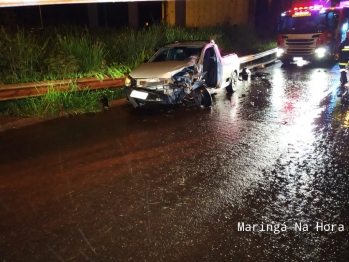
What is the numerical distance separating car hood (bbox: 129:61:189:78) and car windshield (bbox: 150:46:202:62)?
665mm

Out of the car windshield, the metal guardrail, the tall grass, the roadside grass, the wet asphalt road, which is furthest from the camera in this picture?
the car windshield

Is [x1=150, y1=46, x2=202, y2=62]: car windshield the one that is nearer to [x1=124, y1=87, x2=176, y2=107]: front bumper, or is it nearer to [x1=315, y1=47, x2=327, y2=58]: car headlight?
[x1=124, y1=87, x2=176, y2=107]: front bumper

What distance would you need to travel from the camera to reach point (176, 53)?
9.80m

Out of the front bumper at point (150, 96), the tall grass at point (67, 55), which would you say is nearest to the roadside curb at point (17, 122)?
the tall grass at point (67, 55)

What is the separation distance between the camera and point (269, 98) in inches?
396

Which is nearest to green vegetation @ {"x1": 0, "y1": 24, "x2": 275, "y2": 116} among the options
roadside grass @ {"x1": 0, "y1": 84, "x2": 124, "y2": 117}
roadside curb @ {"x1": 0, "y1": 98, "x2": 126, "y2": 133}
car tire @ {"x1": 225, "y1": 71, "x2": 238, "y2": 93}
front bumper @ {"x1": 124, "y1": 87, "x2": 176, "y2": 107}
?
roadside grass @ {"x1": 0, "y1": 84, "x2": 124, "y2": 117}

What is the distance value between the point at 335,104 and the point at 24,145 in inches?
308

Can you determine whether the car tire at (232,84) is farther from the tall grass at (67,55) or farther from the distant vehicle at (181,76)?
the tall grass at (67,55)

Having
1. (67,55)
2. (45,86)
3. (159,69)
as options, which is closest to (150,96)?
(159,69)

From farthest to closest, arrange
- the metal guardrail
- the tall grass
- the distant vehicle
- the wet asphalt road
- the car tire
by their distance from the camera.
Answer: the car tire
the tall grass
the distant vehicle
the metal guardrail
the wet asphalt road

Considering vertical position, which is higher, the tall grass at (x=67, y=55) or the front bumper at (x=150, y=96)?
the tall grass at (x=67, y=55)

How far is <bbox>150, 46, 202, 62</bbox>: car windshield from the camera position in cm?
959

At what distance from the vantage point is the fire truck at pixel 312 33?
52.2 ft

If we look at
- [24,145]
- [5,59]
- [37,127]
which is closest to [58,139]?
[24,145]
